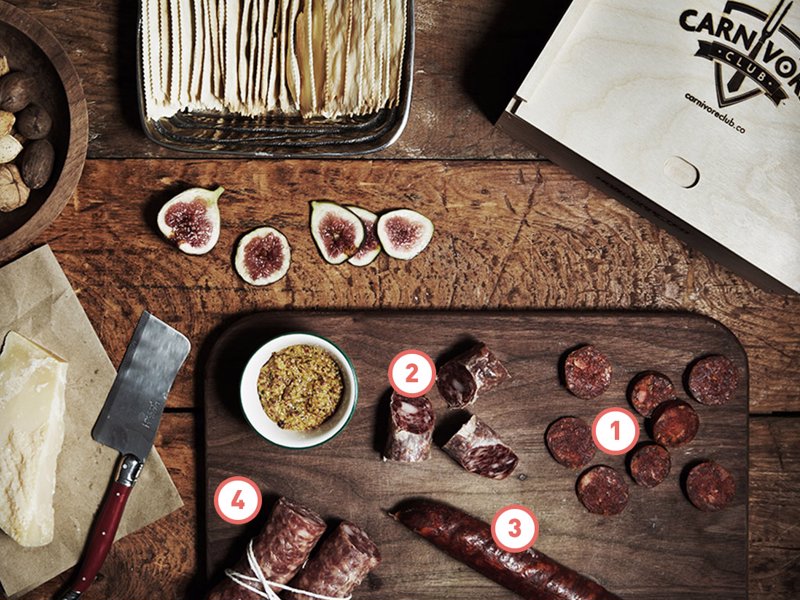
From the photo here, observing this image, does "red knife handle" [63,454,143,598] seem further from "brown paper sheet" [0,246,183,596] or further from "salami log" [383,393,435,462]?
"salami log" [383,393,435,462]

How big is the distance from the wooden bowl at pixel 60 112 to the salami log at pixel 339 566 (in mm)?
1011

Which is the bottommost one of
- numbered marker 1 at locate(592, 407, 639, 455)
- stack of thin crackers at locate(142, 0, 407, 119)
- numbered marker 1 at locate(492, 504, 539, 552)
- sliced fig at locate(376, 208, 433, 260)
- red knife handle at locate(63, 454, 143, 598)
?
red knife handle at locate(63, 454, 143, 598)

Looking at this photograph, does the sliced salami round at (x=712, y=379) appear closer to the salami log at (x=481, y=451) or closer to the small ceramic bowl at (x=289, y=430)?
the salami log at (x=481, y=451)

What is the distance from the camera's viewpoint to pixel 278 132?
163 centimetres

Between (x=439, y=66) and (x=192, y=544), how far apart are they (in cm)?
135

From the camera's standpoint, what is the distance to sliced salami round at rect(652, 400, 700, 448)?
1.70 meters

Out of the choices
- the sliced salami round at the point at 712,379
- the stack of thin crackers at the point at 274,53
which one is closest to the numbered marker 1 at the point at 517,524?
the sliced salami round at the point at 712,379

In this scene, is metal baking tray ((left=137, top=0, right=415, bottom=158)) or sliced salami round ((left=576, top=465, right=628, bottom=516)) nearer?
metal baking tray ((left=137, top=0, right=415, bottom=158))

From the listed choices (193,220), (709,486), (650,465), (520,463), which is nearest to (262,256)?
(193,220)

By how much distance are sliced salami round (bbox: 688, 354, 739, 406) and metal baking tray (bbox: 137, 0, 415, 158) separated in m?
0.93

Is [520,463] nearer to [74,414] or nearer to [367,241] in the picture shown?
[367,241]

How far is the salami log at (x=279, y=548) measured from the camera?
5.30 ft

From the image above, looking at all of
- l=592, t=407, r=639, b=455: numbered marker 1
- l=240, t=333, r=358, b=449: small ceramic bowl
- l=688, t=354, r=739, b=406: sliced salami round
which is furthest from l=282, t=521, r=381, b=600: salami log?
l=688, t=354, r=739, b=406: sliced salami round

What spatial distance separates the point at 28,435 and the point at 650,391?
1519 mm
